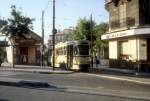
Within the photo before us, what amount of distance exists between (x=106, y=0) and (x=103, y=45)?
89.0 ft

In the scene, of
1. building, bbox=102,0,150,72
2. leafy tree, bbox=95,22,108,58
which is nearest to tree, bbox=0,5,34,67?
building, bbox=102,0,150,72

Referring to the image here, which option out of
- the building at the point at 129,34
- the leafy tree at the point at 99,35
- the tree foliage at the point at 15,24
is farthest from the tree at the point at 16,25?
the leafy tree at the point at 99,35

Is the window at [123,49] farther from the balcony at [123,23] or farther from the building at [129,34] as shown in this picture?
the balcony at [123,23]

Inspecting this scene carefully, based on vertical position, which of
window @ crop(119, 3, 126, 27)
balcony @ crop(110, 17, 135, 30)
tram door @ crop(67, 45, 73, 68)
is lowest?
tram door @ crop(67, 45, 73, 68)

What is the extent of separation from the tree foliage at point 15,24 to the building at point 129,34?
434 inches

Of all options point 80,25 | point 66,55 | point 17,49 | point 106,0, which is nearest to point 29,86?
point 66,55

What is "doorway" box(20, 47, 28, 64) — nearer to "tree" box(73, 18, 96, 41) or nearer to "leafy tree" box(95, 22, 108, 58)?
"leafy tree" box(95, 22, 108, 58)

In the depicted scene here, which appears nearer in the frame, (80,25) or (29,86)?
(29,86)

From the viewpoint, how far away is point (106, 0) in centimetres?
5644

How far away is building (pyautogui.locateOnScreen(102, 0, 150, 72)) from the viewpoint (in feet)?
148

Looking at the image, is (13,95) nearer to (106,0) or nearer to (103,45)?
(106,0)

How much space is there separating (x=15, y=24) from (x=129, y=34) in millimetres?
18277

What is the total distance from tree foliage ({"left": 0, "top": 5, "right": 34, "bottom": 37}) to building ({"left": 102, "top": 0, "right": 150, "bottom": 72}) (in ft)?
36.1

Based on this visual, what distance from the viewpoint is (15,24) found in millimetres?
57719
